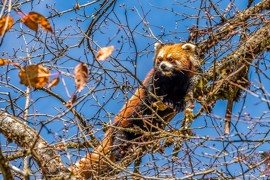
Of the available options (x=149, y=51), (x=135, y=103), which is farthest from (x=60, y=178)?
(x=149, y=51)

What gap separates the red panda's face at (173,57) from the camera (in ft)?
24.0

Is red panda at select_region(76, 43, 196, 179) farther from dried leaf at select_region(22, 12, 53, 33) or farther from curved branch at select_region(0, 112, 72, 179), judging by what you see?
dried leaf at select_region(22, 12, 53, 33)

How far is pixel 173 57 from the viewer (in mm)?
7535

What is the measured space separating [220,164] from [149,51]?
3.53 metres

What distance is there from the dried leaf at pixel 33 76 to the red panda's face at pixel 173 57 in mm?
4421

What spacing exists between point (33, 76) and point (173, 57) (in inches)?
187

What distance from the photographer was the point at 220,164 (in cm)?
422

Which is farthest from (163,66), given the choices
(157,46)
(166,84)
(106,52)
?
(106,52)

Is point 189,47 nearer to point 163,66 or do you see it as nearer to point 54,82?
point 163,66

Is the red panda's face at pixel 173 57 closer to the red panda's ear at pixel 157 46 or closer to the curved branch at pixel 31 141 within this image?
the red panda's ear at pixel 157 46

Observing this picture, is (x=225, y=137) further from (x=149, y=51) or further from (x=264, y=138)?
(x=149, y=51)

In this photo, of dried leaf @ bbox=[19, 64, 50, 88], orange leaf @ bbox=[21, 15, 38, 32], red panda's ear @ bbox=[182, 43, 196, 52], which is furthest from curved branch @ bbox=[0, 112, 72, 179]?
red panda's ear @ bbox=[182, 43, 196, 52]

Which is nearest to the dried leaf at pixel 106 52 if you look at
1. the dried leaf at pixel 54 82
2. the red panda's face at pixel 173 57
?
the dried leaf at pixel 54 82

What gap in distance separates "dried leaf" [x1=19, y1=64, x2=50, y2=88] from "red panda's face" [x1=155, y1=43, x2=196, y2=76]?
442 centimetres
